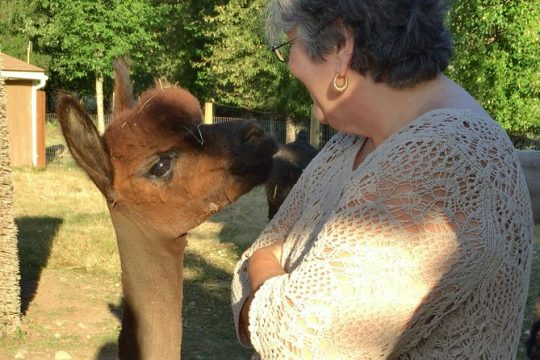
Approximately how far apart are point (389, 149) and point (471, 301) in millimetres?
368

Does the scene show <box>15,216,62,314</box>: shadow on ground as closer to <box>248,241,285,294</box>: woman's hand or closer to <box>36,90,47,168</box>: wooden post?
<box>248,241,285,294</box>: woman's hand

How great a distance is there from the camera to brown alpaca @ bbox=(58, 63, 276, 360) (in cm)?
275

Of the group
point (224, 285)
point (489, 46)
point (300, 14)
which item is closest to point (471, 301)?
point (300, 14)

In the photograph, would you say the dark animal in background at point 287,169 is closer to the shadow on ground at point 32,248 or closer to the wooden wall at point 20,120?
the shadow on ground at point 32,248

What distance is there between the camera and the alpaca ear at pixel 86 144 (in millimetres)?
2574

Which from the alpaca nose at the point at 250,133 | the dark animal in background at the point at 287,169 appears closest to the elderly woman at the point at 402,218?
the alpaca nose at the point at 250,133

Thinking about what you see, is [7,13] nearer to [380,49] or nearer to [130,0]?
[130,0]

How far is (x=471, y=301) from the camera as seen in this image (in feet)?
5.02

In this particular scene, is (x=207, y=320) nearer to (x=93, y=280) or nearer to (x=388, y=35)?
(x=93, y=280)

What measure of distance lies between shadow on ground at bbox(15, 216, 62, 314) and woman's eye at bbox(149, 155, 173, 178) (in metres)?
4.94

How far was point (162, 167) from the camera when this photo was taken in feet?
9.28

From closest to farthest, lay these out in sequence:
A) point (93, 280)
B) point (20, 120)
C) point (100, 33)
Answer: point (93, 280)
point (20, 120)
point (100, 33)

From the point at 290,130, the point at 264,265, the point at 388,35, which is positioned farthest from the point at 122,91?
the point at 290,130

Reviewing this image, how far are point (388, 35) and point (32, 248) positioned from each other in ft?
29.1
